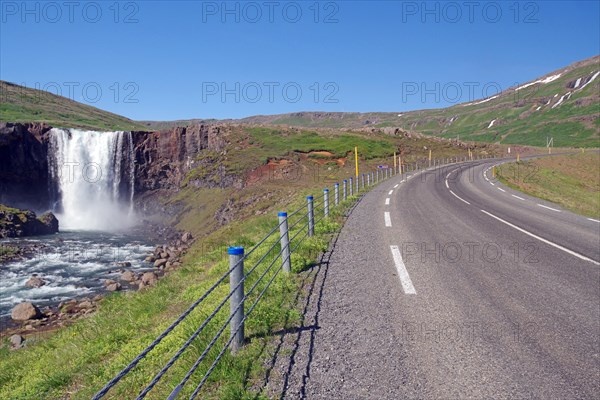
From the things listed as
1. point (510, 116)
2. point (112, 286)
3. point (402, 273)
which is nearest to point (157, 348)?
point (402, 273)

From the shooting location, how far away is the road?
12.8 ft

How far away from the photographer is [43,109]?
9819cm

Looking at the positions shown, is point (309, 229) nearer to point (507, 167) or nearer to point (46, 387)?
point (46, 387)

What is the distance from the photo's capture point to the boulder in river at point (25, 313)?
13297mm

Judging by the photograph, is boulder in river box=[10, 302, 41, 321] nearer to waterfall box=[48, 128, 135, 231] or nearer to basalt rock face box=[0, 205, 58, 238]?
basalt rock face box=[0, 205, 58, 238]

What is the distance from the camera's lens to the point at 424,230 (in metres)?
11.7

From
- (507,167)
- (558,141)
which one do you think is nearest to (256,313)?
(507,167)

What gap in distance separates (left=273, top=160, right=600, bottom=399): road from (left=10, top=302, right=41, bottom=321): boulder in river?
10.6m

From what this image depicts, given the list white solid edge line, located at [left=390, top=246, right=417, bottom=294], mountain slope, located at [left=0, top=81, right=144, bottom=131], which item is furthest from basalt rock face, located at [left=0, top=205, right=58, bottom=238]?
mountain slope, located at [left=0, top=81, right=144, bottom=131]

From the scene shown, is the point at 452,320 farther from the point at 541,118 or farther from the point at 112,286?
the point at 541,118

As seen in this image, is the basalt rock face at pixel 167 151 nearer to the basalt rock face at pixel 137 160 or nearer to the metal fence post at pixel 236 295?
the basalt rock face at pixel 137 160

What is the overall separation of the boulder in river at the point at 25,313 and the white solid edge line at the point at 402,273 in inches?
469

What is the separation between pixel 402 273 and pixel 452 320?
214 centimetres

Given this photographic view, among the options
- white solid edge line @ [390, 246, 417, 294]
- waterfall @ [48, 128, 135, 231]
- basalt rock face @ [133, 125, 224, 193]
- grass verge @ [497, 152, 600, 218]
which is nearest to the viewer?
white solid edge line @ [390, 246, 417, 294]
